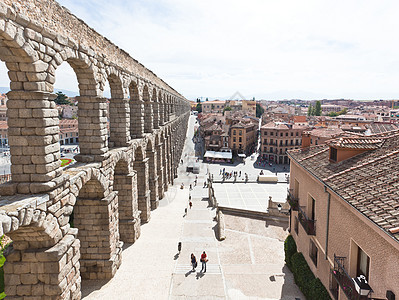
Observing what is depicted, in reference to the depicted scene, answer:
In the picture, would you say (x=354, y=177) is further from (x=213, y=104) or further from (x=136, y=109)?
(x=213, y=104)

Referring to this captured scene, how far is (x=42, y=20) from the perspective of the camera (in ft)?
30.7

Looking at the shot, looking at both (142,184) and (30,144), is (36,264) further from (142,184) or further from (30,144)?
(142,184)

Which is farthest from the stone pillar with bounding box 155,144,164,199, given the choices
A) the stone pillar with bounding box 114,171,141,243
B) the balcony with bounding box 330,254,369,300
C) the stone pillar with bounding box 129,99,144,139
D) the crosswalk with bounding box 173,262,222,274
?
the balcony with bounding box 330,254,369,300

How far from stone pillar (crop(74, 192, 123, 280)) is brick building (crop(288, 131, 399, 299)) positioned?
10.8m

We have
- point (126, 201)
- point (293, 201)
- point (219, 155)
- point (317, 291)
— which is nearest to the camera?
point (317, 291)

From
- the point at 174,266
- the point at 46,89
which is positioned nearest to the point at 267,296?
the point at 174,266

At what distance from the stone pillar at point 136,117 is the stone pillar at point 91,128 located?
7.86 metres

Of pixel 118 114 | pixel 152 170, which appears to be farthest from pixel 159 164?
pixel 118 114

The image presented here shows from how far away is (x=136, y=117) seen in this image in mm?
22375

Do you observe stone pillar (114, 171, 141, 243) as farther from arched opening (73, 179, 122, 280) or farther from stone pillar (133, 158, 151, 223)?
arched opening (73, 179, 122, 280)

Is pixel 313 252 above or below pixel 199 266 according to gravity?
above

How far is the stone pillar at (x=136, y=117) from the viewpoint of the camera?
22203 mm

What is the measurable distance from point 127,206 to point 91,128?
7975 millimetres

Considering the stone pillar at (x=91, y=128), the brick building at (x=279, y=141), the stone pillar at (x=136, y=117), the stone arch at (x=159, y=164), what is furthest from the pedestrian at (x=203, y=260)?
the brick building at (x=279, y=141)
